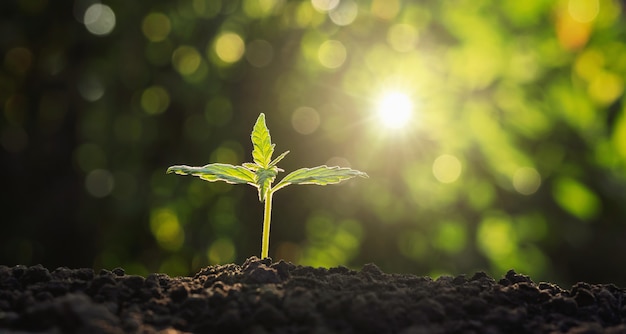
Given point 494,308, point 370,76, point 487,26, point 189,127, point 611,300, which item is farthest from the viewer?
point 189,127

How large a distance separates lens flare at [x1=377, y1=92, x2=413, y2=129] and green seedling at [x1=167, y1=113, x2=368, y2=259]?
2.25 meters

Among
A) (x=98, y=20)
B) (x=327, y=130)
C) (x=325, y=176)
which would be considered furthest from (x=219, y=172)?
(x=98, y=20)

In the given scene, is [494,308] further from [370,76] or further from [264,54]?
[264,54]

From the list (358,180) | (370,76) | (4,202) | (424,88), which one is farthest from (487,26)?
(4,202)

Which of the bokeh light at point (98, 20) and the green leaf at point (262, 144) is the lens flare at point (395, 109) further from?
the green leaf at point (262, 144)

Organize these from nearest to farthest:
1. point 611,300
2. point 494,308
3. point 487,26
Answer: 1. point 494,308
2. point 611,300
3. point 487,26

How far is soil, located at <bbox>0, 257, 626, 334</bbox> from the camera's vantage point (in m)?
1.11

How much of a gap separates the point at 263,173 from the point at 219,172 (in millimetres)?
105

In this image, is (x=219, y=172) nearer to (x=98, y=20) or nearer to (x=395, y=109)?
(x=395, y=109)

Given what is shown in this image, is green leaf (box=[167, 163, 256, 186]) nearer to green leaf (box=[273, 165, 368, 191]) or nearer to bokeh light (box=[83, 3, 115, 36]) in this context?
green leaf (box=[273, 165, 368, 191])

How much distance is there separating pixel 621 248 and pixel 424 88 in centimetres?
158

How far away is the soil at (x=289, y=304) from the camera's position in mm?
1113

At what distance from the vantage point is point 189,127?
14.1ft

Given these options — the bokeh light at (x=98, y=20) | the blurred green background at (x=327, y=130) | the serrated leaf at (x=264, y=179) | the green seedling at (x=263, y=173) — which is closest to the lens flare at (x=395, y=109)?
the blurred green background at (x=327, y=130)
